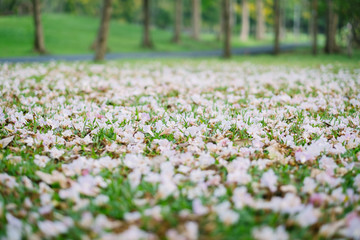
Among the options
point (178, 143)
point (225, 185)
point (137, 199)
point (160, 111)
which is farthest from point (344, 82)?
point (137, 199)

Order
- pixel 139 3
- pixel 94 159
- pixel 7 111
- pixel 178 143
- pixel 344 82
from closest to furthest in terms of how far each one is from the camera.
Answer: pixel 94 159, pixel 178 143, pixel 7 111, pixel 344 82, pixel 139 3

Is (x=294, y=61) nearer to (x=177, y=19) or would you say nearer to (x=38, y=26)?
(x=38, y=26)

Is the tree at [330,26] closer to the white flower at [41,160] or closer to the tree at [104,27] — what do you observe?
the tree at [104,27]

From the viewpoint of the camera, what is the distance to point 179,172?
2039 mm

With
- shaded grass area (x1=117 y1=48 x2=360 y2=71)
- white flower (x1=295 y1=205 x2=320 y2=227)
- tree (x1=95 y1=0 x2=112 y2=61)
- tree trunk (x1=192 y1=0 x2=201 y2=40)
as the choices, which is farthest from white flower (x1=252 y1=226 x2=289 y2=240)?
tree trunk (x1=192 y1=0 x2=201 y2=40)

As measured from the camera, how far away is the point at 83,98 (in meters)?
4.51

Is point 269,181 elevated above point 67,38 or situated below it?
below

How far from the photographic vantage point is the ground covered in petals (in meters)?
1.43

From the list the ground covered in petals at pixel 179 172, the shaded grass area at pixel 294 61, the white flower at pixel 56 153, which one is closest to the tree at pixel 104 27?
the shaded grass area at pixel 294 61

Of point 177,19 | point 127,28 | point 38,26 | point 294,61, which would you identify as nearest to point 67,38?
point 38,26

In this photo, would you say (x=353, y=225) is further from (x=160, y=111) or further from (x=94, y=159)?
(x=160, y=111)

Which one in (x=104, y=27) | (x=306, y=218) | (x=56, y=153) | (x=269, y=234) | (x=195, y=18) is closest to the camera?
(x=269, y=234)

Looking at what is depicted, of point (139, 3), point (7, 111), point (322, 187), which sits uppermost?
point (139, 3)

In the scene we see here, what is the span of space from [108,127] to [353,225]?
2.34 m
